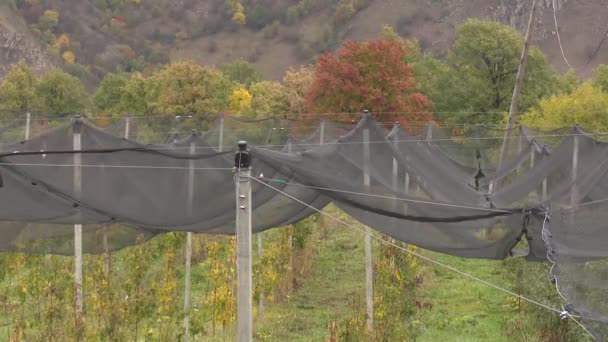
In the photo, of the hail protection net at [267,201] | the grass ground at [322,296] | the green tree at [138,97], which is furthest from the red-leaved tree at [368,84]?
the hail protection net at [267,201]

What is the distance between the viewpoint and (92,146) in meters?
6.36

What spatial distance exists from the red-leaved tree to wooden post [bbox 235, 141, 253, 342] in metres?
25.3

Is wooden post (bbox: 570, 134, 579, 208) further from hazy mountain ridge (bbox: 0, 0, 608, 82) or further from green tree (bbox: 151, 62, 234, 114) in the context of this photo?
hazy mountain ridge (bbox: 0, 0, 608, 82)

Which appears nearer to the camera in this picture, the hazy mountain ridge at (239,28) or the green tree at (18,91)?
the green tree at (18,91)

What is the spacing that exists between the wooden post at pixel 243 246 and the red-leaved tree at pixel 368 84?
82.9 ft

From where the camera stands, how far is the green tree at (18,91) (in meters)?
41.7

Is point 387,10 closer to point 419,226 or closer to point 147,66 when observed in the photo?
point 147,66

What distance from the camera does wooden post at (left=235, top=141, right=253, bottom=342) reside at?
4.12 m

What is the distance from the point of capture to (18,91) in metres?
42.3

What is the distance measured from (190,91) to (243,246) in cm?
3626

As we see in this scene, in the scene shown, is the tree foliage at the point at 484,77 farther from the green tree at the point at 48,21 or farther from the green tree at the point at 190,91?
the green tree at the point at 48,21

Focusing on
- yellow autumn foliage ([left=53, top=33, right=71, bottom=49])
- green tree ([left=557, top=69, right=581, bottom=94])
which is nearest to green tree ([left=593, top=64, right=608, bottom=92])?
green tree ([left=557, top=69, right=581, bottom=94])

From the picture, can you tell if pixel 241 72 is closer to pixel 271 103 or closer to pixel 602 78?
pixel 271 103

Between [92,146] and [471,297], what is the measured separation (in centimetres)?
529
